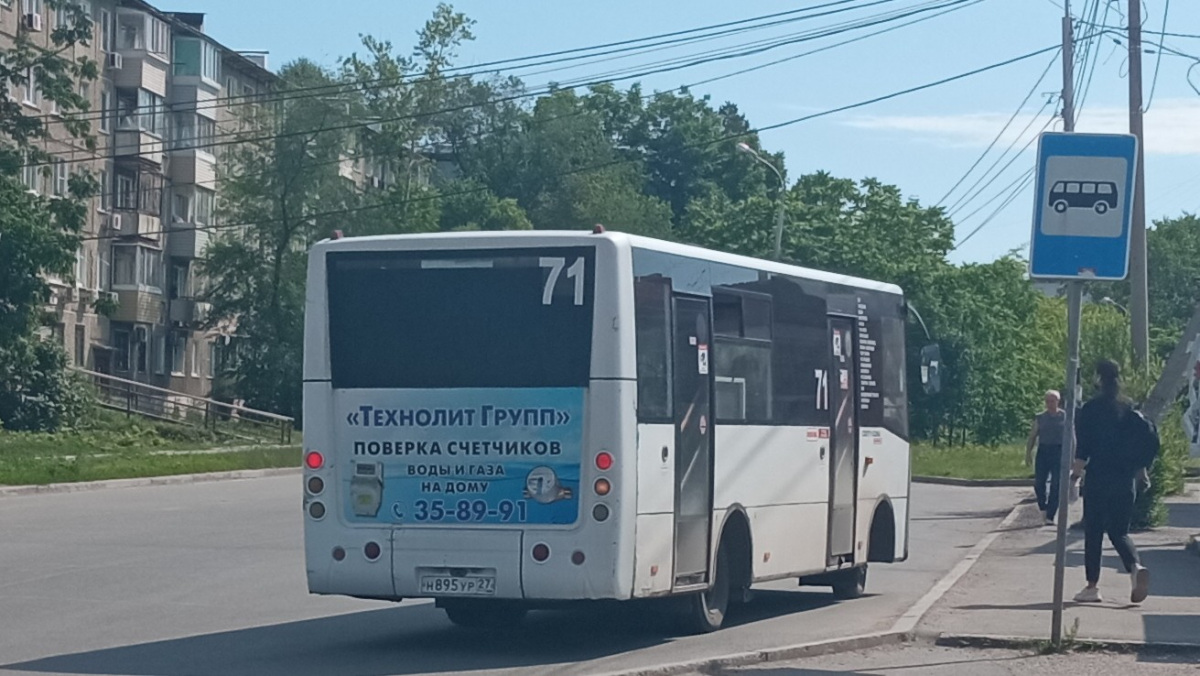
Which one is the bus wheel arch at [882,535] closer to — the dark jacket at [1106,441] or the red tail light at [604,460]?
the dark jacket at [1106,441]

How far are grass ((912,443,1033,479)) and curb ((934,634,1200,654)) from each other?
24.7 meters

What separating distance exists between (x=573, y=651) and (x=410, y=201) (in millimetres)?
61613

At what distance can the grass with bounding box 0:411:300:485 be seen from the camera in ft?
104

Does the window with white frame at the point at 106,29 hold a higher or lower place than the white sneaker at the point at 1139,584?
higher

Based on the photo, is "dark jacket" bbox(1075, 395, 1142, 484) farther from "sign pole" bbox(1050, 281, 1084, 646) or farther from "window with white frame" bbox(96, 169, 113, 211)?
"window with white frame" bbox(96, 169, 113, 211)

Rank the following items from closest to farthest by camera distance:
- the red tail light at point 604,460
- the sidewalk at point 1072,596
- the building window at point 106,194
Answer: the red tail light at point 604,460
the sidewalk at point 1072,596
the building window at point 106,194

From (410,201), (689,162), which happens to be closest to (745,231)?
(410,201)

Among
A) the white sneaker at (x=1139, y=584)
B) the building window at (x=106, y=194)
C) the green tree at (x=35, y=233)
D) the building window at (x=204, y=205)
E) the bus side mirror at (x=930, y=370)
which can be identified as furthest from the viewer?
the building window at (x=204, y=205)

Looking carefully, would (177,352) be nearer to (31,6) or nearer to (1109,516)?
(31,6)

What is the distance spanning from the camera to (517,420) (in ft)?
37.7

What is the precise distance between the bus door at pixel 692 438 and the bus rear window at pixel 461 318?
870mm

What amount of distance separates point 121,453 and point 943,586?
95.3 ft

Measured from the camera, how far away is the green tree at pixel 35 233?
4688cm

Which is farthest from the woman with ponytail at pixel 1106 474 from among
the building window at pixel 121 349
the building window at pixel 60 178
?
the building window at pixel 121 349
